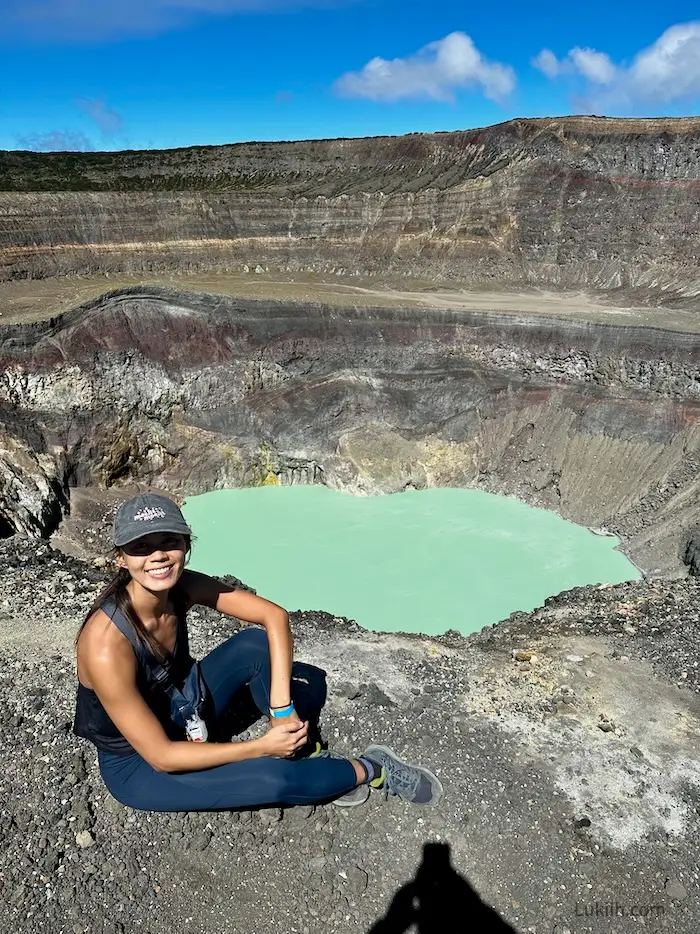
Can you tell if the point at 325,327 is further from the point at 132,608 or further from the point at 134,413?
the point at 132,608

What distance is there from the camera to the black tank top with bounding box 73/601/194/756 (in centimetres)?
427

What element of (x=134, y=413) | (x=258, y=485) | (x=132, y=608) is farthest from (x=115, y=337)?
(x=132, y=608)

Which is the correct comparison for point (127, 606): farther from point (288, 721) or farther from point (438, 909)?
point (438, 909)

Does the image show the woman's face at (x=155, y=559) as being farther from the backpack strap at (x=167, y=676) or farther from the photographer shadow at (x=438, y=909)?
the photographer shadow at (x=438, y=909)

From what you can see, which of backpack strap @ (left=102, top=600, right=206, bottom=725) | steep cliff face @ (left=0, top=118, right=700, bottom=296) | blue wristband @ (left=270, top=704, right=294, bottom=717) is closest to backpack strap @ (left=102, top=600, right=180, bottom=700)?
backpack strap @ (left=102, top=600, right=206, bottom=725)

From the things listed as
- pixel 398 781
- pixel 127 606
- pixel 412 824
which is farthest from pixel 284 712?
pixel 412 824

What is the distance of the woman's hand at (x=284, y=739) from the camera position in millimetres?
4469

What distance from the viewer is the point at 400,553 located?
17641mm

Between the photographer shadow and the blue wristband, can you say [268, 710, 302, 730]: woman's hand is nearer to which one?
the blue wristband

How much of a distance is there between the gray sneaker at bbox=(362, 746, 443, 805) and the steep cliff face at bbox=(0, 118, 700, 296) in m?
26.6

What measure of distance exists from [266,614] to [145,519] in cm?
129

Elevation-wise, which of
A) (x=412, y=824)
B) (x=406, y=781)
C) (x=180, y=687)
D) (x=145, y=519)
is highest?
(x=145, y=519)

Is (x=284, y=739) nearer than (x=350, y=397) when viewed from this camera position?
Yes

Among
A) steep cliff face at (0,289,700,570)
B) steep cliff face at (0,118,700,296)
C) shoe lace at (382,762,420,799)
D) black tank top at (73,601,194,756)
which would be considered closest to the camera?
black tank top at (73,601,194,756)
